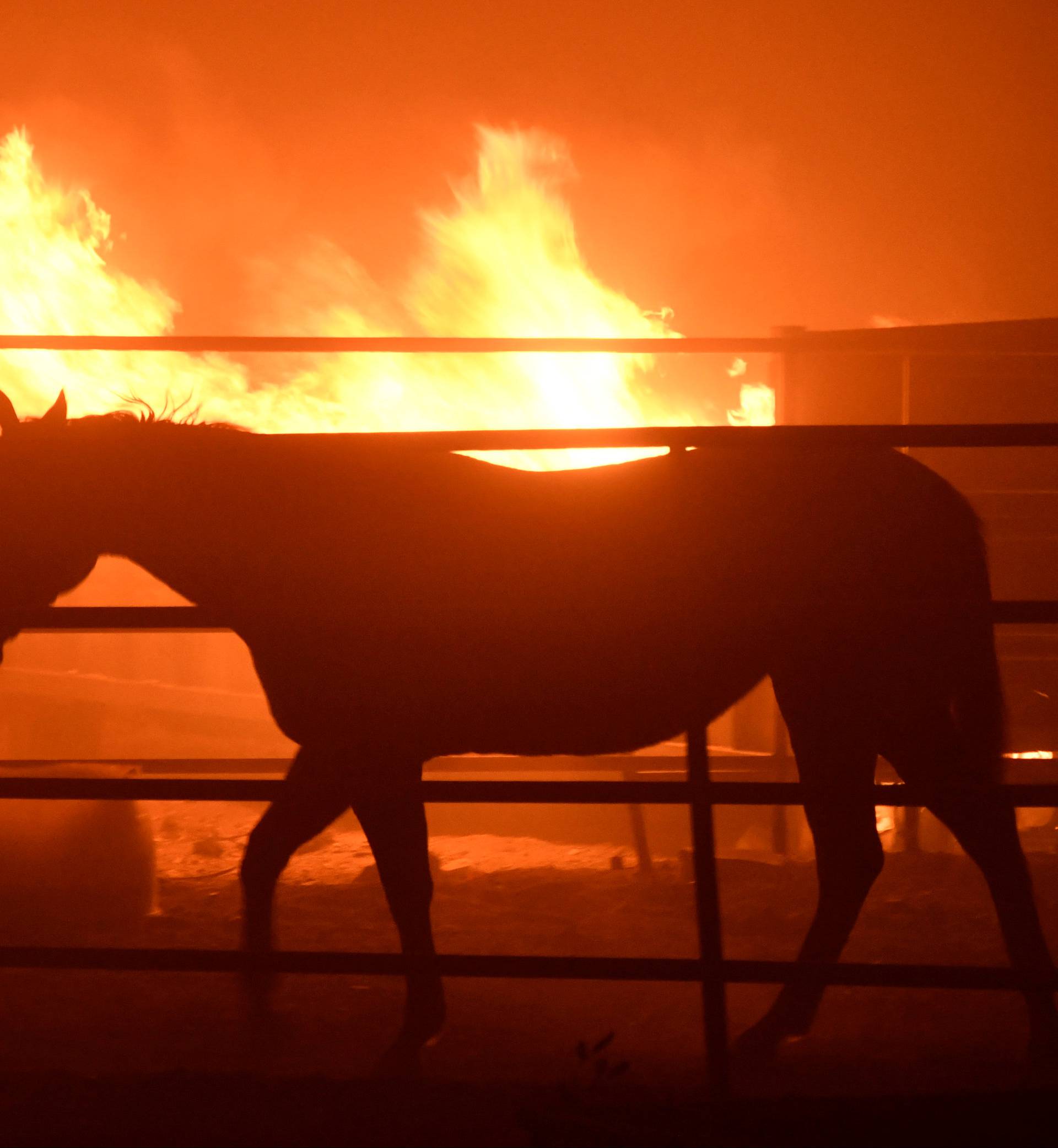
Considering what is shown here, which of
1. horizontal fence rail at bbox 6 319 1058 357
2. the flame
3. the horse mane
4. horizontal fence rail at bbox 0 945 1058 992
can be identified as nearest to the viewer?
horizontal fence rail at bbox 0 945 1058 992

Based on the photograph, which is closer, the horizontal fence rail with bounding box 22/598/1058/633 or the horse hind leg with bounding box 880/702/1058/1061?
the horizontal fence rail with bounding box 22/598/1058/633

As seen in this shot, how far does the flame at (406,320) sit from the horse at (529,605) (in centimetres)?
304

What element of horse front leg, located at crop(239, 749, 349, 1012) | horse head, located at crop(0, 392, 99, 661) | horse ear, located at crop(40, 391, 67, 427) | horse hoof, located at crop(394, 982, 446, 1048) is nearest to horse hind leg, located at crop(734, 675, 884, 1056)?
horse hoof, located at crop(394, 982, 446, 1048)

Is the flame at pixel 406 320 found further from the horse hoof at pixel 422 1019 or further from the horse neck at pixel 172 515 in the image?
the horse hoof at pixel 422 1019

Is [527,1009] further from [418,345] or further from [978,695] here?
[418,345]

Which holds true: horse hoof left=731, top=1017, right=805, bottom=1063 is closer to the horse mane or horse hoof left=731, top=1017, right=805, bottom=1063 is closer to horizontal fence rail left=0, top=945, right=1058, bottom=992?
horizontal fence rail left=0, top=945, right=1058, bottom=992

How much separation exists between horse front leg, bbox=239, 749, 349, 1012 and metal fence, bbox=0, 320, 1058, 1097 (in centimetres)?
16

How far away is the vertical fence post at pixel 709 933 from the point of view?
2.07 meters

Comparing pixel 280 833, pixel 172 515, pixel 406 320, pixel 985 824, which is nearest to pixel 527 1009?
pixel 280 833

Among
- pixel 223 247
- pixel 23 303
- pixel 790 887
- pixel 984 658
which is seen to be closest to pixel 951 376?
pixel 790 887

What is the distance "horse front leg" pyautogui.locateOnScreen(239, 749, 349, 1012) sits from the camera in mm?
2561

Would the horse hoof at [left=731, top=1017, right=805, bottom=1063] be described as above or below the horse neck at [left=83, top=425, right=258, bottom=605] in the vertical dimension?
below

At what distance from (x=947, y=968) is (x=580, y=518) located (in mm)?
1324

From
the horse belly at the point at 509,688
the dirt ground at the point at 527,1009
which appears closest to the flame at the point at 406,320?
the dirt ground at the point at 527,1009
